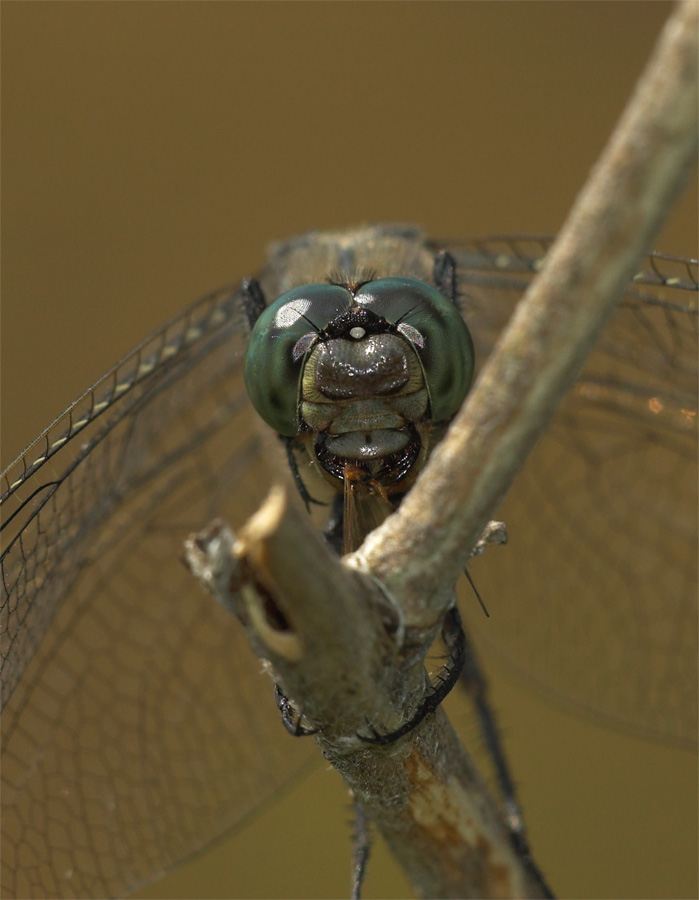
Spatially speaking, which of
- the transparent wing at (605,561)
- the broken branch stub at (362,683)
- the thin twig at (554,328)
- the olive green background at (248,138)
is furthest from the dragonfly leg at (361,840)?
the olive green background at (248,138)

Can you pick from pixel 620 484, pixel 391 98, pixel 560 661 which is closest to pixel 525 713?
pixel 560 661

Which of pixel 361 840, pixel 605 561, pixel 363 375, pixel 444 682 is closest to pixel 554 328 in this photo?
pixel 444 682

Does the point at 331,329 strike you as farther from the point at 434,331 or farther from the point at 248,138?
the point at 248,138

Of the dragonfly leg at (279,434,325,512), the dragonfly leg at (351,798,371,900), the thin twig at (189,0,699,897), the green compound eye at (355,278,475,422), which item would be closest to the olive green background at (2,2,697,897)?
the dragonfly leg at (351,798,371,900)

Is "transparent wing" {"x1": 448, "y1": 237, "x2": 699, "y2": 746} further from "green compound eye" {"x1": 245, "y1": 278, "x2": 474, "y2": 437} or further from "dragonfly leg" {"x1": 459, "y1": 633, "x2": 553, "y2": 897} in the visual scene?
"green compound eye" {"x1": 245, "y1": 278, "x2": 474, "y2": 437}

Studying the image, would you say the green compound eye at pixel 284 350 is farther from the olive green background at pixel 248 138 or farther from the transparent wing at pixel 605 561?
the olive green background at pixel 248 138
